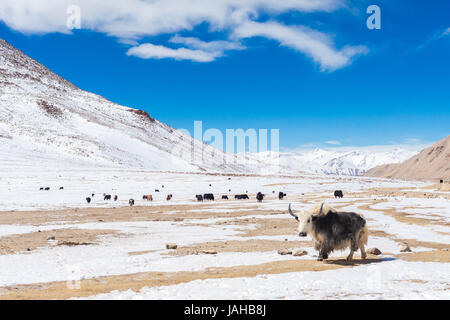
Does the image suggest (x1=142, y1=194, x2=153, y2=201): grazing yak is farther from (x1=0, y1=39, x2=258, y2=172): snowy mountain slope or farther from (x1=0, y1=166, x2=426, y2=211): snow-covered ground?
(x1=0, y1=39, x2=258, y2=172): snowy mountain slope

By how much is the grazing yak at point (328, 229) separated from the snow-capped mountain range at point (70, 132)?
3379 inches

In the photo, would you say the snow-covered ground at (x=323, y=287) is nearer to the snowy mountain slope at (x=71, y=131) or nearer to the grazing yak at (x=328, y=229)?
the grazing yak at (x=328, y=229)

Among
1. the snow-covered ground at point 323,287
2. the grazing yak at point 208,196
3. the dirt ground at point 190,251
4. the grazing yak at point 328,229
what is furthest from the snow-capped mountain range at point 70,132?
the snow-covered ground at point 323,287

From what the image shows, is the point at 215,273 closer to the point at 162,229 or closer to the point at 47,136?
the point at 162,229

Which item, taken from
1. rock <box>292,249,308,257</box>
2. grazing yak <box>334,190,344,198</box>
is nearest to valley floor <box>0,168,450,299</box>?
rock <box>292,249,308,257</box>

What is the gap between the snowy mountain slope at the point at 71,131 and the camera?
116062mm

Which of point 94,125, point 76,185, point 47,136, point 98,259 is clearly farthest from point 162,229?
point 94,125

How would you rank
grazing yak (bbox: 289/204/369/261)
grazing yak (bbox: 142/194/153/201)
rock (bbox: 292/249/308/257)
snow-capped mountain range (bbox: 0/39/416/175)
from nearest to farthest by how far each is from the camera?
grazing yak (bbox: 289/204/369/261) → rock (bbox: 292/249/308/257) → grazing yak (bbox: 142/194/153/201) → snow-capped mountain range (bbox: 0/39/416/175)

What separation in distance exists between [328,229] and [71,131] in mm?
139282

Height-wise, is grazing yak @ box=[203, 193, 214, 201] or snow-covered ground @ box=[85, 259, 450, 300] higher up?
grazing yak @ box=[203, 193, 214, 201]

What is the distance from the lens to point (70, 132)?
138 metres

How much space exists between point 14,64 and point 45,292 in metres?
203

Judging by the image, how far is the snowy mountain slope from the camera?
116 metres

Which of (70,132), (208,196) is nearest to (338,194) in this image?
(208,196)
